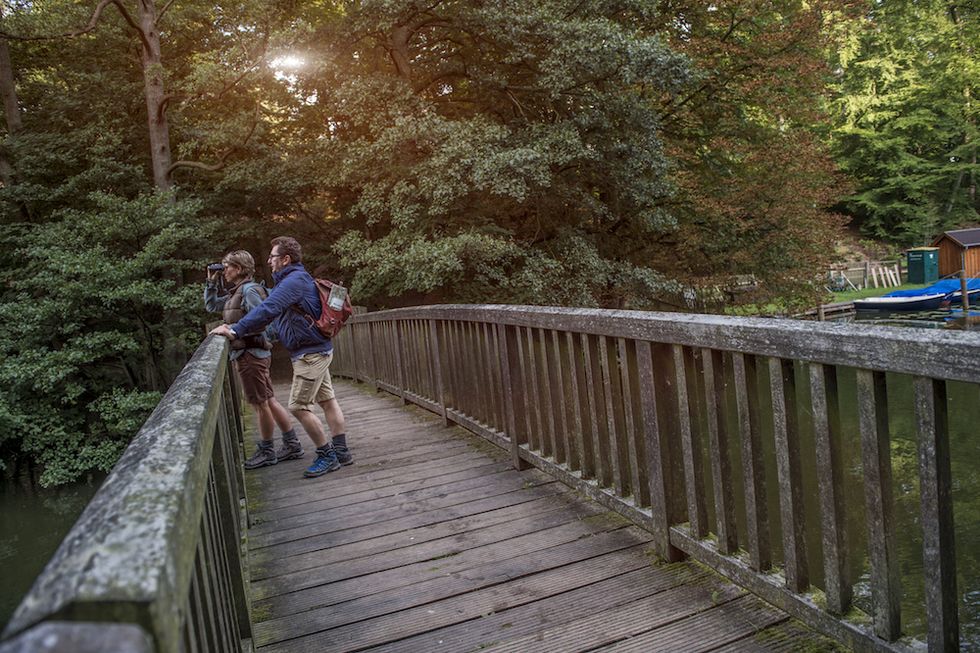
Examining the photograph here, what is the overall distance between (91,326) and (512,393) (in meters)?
14.0

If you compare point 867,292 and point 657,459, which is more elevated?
point 657,459

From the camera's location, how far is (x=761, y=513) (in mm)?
2453

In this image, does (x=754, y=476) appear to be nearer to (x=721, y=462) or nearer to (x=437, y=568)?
(x=721, y=462)

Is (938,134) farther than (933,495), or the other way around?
(938,134)

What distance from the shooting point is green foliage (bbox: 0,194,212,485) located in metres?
13.8

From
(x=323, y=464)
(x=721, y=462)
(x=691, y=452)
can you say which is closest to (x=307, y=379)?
(x=323, y=464)

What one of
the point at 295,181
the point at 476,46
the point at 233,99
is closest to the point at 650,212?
the point at 476,46

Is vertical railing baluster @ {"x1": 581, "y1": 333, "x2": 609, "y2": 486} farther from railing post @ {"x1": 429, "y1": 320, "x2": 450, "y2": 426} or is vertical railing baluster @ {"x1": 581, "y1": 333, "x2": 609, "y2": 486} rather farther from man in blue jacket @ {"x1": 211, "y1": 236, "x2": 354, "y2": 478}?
railing post @ {"x1": 429, "y1": 320, "x2": 450, "y2": 426}

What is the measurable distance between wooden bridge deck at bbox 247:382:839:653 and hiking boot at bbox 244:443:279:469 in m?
0.61

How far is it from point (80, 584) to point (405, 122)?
41.6 ft

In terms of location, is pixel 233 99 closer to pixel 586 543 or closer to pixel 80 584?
pixel 586 543

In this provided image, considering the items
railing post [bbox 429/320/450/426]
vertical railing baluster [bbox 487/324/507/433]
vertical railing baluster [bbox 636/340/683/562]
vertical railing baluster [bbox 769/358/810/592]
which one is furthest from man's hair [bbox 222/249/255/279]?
→ vertical railing baluster [bbox 769/358/810/592]

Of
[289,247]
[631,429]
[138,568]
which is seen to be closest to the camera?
[138,568]

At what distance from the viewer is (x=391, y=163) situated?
13.8 metres
